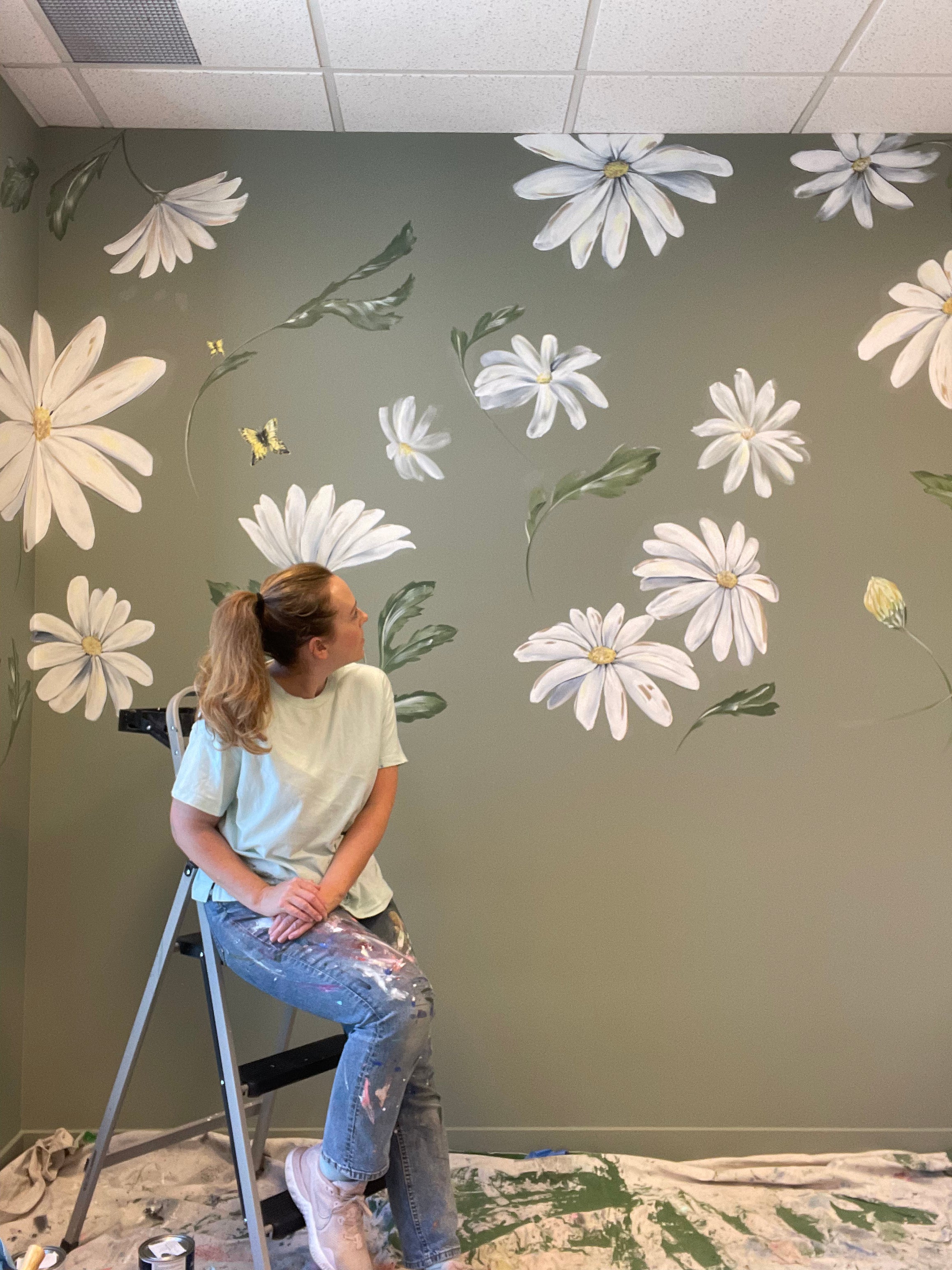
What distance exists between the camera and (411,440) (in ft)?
7.67

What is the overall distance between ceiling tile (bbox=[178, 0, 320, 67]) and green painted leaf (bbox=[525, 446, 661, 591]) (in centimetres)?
Result: 106

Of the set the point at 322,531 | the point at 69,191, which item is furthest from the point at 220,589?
the point at 69,191

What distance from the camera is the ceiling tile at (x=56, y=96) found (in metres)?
2.15

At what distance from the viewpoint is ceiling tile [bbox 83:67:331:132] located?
2.15m

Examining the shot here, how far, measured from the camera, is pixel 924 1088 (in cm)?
228

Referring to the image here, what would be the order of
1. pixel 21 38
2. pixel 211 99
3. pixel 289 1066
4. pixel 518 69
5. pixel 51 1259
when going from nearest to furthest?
1. pixel 51 1259
2. pixel 289 1066
3. pixel 21 38
4. pixel 518 69
5. pixel 211 99

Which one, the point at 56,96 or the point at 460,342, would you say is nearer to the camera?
the point at 56,96

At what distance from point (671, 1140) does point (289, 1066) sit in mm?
1002

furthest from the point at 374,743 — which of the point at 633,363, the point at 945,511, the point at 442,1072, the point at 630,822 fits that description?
the point at 945,511

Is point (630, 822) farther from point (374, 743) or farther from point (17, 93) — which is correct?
point (17, 93)

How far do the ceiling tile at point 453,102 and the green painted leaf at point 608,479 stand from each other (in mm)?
796

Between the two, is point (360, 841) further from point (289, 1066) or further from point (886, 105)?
point (886, 105)

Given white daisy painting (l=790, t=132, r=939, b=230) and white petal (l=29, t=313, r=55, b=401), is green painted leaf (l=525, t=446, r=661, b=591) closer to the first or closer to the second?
white daisy painting (l=790, t=132, r=939, b=230)

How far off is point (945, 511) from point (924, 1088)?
1348 millimetres
